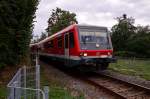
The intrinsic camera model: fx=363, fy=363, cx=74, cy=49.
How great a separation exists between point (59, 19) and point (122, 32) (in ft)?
60.0

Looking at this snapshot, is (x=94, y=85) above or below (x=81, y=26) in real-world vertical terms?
below

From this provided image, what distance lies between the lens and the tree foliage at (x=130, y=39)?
7088 cm

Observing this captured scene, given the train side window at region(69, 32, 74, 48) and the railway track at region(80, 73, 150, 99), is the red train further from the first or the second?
the railway track at region(80, 73, 150, 99)

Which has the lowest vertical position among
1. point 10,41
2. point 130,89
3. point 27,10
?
point 130,89

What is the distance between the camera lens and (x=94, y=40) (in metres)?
20.0

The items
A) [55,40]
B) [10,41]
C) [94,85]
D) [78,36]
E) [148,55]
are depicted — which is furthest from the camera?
[148,55]

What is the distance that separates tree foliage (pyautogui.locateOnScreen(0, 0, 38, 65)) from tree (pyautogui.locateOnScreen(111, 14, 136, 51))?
191 feet

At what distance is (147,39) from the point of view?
7188cm

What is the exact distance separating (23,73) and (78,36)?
8538mm

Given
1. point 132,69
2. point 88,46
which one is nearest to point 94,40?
point 88,46

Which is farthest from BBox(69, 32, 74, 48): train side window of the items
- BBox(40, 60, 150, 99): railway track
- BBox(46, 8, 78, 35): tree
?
BBox(46, 8, 78, 35): tree

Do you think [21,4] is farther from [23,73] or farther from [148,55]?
[148,55]

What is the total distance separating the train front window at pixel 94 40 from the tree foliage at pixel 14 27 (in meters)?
3.29

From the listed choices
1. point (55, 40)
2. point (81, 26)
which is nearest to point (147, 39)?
point (55, 40)
